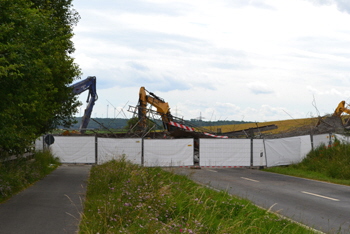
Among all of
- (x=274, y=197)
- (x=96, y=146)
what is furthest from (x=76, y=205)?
(x=96, y=146)

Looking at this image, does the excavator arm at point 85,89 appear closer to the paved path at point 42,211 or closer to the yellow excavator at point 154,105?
the yellow excavator at point 154,105

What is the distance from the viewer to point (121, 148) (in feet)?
98.6

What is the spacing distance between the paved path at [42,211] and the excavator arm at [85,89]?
67.9 feet

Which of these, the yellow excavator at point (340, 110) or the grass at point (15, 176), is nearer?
the grass at point (15, 176)

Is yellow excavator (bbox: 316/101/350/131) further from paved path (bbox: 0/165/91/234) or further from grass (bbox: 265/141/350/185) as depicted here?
paved path (bbox: 0/165/91/234)

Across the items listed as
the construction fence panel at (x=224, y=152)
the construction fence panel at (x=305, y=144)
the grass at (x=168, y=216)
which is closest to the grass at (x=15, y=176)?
the grass at (x=168, y=216)

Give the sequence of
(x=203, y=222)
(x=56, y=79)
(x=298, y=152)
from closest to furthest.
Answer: (x=203, y=222) → (x=56, y=79) → (x=298, y=152)

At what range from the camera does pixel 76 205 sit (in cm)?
1139

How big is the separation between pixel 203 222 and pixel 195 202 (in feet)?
6.03

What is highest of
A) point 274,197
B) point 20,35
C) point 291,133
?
point 20,35

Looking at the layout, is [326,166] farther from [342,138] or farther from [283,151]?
[283,151]

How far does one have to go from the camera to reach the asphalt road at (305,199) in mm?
10359

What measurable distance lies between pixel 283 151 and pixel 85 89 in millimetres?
15717

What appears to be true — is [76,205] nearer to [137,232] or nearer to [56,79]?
[137,232]
